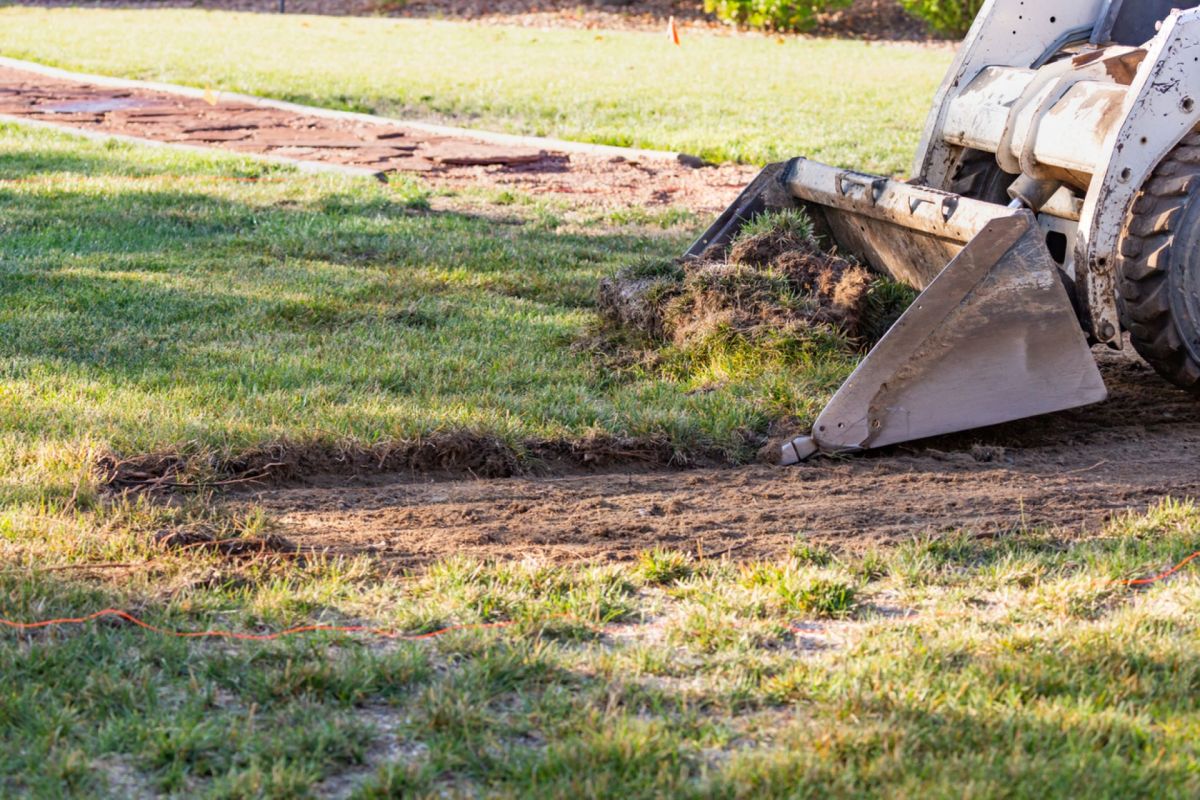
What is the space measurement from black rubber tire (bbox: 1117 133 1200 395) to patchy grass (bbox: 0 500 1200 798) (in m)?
1.28

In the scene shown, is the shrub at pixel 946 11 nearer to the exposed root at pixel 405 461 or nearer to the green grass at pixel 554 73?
the green grass at pixel 554 73

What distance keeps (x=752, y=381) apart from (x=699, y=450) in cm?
67

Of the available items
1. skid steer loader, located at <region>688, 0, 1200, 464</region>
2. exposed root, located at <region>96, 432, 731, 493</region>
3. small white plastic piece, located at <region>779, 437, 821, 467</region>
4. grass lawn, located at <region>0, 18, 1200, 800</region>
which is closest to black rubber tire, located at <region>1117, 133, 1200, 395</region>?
skid steer loader, located at <region>688, 0, 1200, 464</region>

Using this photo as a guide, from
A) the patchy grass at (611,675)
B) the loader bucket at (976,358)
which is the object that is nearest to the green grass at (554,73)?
the loader bucket at (976,358)

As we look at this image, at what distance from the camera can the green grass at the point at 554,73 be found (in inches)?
523

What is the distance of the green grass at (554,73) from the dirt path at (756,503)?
639cm

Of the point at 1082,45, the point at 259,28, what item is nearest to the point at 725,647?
the point at 1082,45

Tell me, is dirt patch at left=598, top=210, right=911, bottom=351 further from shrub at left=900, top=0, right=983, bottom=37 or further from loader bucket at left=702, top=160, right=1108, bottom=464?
shrub at left=900, top=0, right=983, bottom=37

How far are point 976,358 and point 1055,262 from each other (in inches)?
26.7

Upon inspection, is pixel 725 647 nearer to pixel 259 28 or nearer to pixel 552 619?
pixel 552 619

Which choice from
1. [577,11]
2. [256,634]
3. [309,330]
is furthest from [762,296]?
[577,11]

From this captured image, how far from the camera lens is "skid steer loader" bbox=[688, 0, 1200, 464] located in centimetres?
505

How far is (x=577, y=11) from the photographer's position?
88.5 ft

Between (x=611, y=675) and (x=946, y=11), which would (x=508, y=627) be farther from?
(x=946, y=11)
